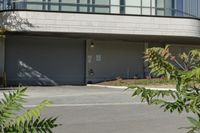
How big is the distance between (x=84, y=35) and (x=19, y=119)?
36.1 m

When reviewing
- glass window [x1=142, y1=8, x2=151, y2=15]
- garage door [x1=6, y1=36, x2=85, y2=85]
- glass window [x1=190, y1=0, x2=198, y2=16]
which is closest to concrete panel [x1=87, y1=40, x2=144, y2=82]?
garage door [x1=6, y1=36, x2=85, y2=85]

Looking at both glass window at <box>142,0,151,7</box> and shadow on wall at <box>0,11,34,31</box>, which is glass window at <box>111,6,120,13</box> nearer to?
glass window at <box>142,0,151,7</box>

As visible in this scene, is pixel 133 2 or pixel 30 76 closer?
pixel 133 2

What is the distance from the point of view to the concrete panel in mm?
40812

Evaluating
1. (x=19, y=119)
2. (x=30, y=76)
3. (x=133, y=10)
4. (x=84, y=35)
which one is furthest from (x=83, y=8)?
(x=19, y=119)

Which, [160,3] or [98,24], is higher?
[160,3]

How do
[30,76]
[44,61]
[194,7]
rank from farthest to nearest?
[194,7], [44,61], [30,76]

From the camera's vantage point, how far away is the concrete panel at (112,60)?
40.8 m

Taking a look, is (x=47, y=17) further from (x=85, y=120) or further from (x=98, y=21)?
(x=85, y=120)

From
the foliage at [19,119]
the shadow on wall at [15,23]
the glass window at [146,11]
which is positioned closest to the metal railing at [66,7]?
the glass window at [146,11]

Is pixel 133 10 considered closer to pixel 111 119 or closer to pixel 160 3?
pixel 160 3

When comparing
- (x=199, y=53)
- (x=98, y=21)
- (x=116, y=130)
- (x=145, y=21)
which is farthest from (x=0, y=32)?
(x=199, y=53)

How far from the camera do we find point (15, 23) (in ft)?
115

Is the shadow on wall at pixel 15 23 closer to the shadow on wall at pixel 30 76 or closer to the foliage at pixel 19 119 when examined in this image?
the shadow on wall at pixel 30 76
